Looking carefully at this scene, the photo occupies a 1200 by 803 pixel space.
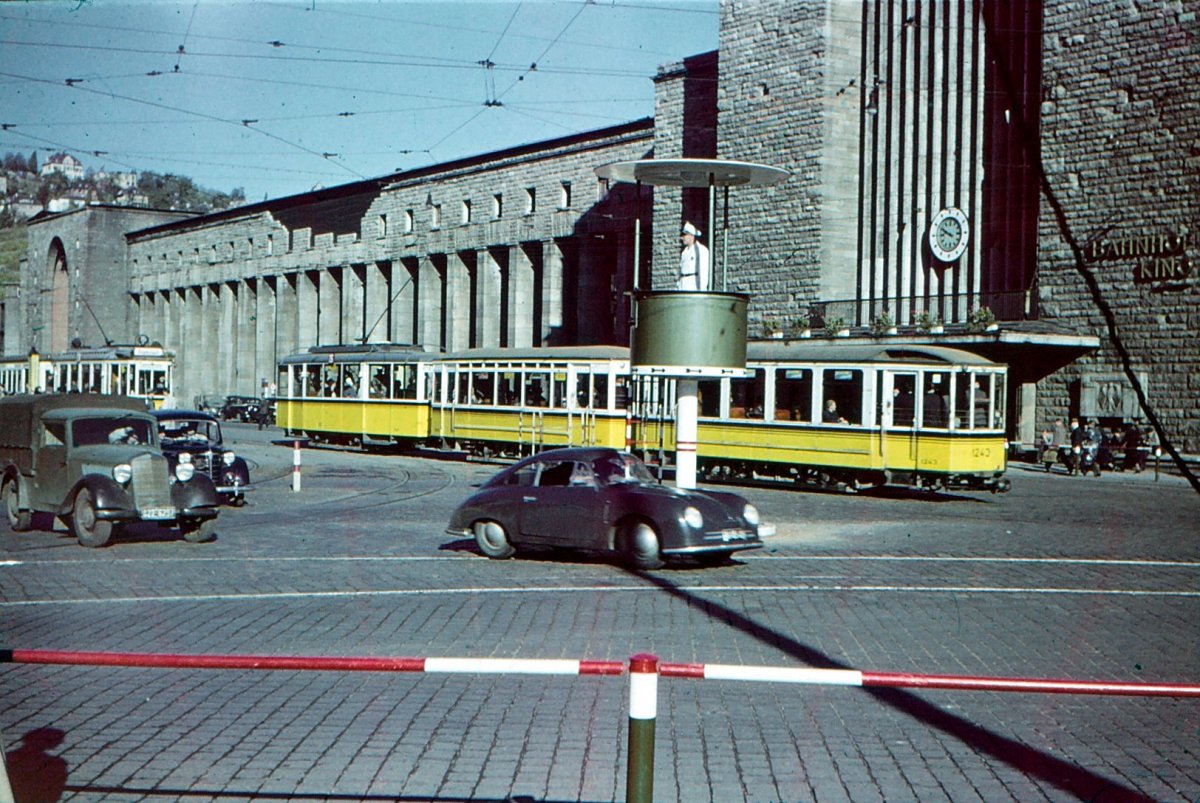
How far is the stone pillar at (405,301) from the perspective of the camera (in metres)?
74.0

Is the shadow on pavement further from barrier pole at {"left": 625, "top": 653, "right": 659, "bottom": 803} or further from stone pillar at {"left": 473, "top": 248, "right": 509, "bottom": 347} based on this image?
stone pillar at {"left": 473, "top": 248, "right": 509, "bottom": 347}

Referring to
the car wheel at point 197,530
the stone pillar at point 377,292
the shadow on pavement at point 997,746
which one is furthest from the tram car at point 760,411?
the stone pillar at point 377,292

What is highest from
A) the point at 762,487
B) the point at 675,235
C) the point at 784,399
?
the point at 675,235

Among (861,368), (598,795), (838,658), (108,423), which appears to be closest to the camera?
(598,795)

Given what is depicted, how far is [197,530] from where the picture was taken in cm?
1698

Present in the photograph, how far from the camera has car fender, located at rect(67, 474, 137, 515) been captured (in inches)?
644

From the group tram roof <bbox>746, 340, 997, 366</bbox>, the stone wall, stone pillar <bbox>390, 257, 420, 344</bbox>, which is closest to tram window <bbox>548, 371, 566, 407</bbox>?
tram roof <bbox>746, 340, 997, 366</bbox>

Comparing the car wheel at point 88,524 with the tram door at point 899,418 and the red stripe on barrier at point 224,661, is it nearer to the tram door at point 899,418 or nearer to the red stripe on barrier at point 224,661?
the red stripe on barrier at point 224,661

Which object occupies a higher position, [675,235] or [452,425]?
[675,235]

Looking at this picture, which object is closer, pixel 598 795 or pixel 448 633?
pixel 598 795

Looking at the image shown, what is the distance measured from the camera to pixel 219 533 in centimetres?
1817

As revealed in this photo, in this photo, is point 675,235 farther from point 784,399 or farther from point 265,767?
point 265,767

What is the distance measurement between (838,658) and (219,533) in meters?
11.3

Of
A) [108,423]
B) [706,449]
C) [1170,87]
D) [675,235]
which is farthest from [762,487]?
[675,235]
